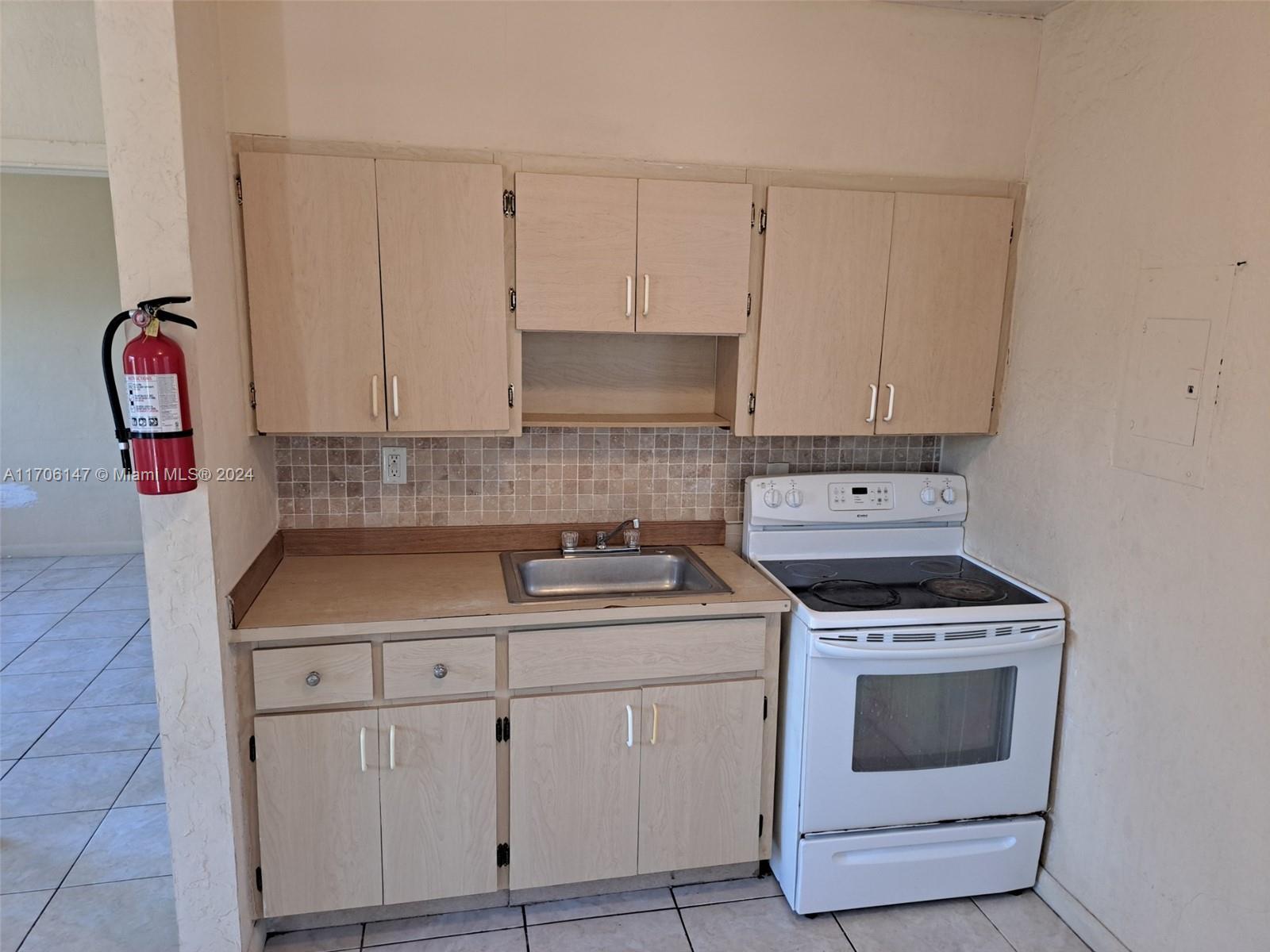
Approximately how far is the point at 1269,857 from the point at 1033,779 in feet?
2.19

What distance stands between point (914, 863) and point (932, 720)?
42 centimetres

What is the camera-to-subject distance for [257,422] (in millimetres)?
2133

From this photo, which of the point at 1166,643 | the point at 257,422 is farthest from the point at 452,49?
the point at 1166,643

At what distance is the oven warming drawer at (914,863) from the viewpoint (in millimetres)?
2219

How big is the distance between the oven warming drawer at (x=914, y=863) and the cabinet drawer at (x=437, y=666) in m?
1.02

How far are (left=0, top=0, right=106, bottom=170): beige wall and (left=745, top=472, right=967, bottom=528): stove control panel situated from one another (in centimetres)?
240

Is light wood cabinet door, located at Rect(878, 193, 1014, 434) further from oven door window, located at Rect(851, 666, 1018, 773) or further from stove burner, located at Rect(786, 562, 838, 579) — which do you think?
oven door window, located at Rect(851, 666, 1018, 773)

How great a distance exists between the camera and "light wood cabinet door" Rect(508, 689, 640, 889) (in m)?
Answer: 2.13

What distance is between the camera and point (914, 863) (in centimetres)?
226

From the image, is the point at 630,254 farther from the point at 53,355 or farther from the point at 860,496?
the point at 53,355

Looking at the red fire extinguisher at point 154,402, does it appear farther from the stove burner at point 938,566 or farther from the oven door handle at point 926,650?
the stove burner at point 938,566

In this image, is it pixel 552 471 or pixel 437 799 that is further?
pixel 552 471

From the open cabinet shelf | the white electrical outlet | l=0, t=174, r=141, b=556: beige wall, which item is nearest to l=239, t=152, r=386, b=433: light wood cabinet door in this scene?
the white electrical outlet

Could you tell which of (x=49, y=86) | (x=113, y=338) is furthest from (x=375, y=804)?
(x=49, y=86)
